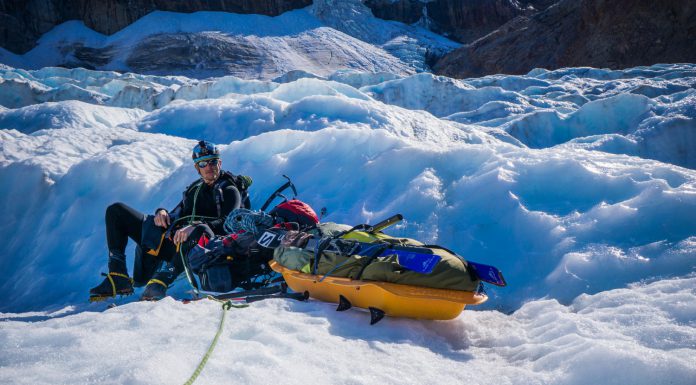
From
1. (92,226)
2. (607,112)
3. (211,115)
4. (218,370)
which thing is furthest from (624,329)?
(607,112)

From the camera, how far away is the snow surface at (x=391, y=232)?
1.87 meters

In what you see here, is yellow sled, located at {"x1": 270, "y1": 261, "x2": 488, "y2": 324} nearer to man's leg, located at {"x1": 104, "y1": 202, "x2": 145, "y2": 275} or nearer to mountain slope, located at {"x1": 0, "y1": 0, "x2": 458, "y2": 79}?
man's leg, located at {"x1": 104, "y1": 202, "x2": 145, "y2": 275}

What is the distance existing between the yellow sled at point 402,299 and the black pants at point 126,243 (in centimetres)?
147

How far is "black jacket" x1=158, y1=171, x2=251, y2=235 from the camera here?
12.0ft

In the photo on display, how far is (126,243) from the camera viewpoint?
12.0 feet

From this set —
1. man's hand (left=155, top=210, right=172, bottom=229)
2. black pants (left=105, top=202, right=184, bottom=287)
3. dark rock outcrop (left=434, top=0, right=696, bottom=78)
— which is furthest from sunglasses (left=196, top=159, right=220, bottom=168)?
dark rock outcrop (left=434, top=0, right=696, bottom=78)

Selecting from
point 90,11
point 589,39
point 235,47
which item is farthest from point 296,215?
point 90,11

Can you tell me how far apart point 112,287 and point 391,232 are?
1951 millimetres

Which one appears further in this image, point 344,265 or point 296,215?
point 296,215

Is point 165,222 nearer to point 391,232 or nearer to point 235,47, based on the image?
point 391,232

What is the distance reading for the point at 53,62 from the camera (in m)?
35.2

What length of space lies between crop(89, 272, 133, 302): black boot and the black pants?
7cm

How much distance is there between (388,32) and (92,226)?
136ft

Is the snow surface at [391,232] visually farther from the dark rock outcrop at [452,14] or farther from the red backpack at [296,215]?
the dark rock outcrop at [452,14]
